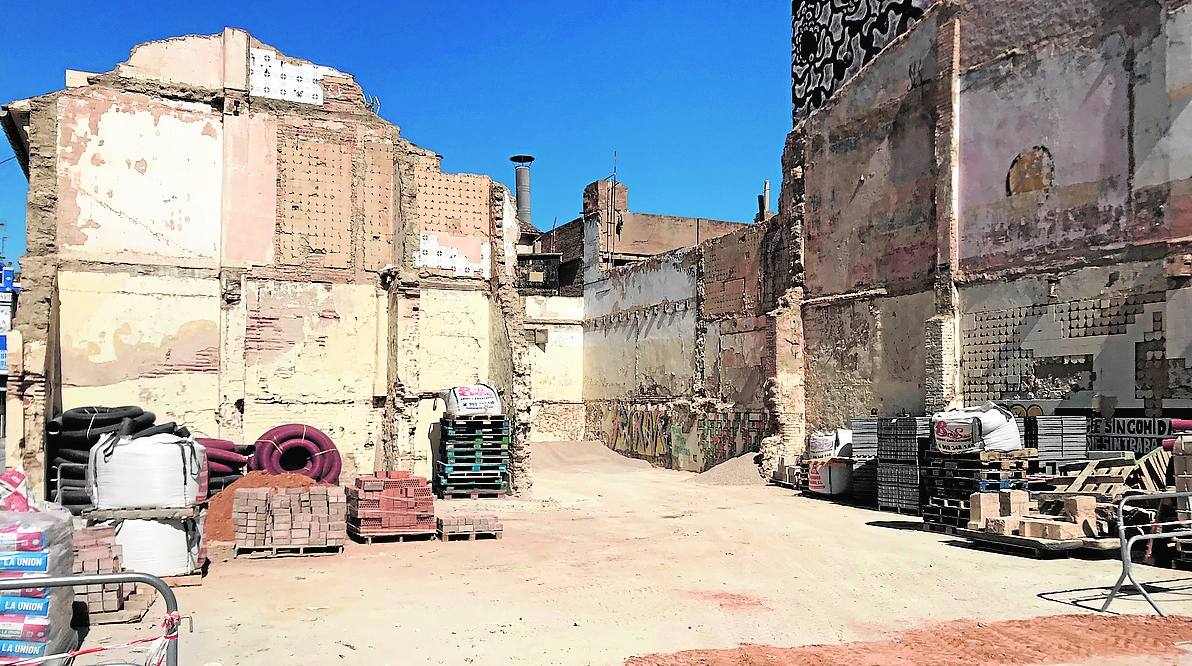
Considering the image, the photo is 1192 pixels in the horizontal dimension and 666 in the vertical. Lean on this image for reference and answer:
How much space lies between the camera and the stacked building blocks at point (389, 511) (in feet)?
41.8

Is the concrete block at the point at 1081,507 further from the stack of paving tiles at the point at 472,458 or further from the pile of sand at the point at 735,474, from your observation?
the stack of paving tiles at the point at 472,458

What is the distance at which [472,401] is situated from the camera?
18375 mm

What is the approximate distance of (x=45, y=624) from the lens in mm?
5965

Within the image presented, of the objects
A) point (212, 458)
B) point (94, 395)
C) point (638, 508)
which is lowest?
point (638, 508)

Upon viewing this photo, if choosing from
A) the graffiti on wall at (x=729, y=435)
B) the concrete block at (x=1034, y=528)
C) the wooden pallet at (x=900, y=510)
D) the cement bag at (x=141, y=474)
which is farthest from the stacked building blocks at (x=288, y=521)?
the graffiti on wall at (x=729, y=435)

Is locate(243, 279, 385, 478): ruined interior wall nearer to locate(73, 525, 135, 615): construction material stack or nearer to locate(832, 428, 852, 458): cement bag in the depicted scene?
locate(73, 525, 135, 615): construction material stack

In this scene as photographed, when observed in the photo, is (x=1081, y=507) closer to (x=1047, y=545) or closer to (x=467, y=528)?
(x=1047, y=545)

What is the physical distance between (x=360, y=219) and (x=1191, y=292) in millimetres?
14686

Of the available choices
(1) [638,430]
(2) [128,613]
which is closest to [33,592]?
(2) [128,613]

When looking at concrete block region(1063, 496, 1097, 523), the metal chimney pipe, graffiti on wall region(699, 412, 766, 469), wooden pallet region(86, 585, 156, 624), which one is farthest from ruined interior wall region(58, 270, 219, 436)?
the metal chimney pipe

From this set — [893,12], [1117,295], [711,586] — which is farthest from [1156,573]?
[893,12]

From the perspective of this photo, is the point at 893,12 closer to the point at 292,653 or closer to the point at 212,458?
the point at 212,458

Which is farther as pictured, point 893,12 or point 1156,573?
point 893,12

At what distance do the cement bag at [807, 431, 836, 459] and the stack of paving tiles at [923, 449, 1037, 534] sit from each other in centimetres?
556
